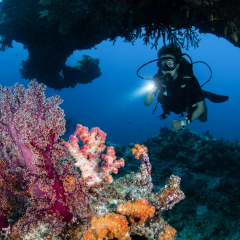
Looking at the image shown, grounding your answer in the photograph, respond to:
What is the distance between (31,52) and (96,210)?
42.6ft

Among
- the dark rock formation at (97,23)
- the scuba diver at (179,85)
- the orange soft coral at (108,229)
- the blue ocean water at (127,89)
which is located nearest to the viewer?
the orange soft coral at (108,229)

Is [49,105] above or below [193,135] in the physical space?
below

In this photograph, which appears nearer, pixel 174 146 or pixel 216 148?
pixel 216 148

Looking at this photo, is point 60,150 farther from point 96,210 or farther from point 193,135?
point 193,135

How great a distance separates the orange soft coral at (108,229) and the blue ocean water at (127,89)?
3687 inches

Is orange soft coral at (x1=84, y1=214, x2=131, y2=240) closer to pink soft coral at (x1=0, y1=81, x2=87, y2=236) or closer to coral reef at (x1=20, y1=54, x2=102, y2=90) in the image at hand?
pink soft coral at (x1=0, y1=81, x2=87, y2=236)

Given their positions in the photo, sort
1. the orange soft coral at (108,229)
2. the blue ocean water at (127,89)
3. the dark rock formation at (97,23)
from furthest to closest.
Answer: the blue ocean water at (127,89), the dark rock formation at (97,23), the orange soft coral at (108,229)

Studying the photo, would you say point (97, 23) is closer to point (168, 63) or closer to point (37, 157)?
point (168, 63)

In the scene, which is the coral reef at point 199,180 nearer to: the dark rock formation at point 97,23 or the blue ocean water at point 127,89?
the dark rock formation at point 97,23

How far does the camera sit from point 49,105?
2004 mm

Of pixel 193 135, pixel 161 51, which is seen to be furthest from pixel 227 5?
pixel 193 135

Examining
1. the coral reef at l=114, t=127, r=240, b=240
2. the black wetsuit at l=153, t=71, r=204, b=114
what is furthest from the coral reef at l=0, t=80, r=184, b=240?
the black wetsuit at l=153, t=71, r=204, b=114

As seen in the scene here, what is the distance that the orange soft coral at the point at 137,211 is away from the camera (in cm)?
172

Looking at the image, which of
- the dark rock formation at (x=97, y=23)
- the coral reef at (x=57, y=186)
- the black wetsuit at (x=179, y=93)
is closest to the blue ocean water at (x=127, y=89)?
the dark rock formation at (x=97, y=23)
